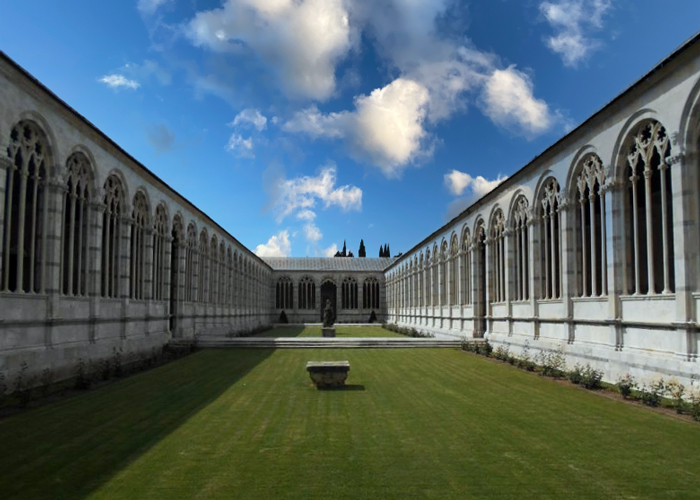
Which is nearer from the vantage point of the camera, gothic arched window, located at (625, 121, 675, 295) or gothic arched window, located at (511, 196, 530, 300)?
gothic arched window, located at (625, 121, 675, 295)

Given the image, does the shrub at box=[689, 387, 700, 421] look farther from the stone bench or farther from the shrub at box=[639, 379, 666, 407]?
the stone bench

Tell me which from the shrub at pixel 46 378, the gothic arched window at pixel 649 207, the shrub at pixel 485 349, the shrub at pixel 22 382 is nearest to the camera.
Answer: the shrub at pixel 22 382

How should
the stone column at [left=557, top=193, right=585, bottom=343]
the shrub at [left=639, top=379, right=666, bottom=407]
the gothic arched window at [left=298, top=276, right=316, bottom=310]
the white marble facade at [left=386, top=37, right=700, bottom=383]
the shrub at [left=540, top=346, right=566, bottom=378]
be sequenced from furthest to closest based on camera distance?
1. the gothic arched window at [left=298, top=276, right=316, bottom=310]
2. the stone column at [left=557, top=193, right=585, bottom=343]
3. the shrub at [left=540, top=346, right=566, bottom=378]
4. the white marble facade at [left=386, top=37, right=700, bottom=383]
5. the shrub at [left=639, top=379, right=666, bottom=407]

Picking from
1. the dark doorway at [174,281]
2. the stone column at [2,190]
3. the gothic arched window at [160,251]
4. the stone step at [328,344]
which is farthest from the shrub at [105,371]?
the dark doorway at [174,281]

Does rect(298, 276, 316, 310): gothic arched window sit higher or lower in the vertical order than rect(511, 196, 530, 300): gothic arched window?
lower

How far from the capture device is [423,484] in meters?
7.32

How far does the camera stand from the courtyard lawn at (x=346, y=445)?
7.22 metres

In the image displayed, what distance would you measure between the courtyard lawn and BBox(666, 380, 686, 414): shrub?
26.1 inches

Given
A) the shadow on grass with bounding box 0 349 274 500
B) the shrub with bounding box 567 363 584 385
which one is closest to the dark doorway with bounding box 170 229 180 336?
the shadow on grass with bounding box 0 349 274 500

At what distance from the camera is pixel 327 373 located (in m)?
15.4

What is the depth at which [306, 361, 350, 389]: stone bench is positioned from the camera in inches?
602

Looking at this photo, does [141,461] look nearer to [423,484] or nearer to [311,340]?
[423,484]

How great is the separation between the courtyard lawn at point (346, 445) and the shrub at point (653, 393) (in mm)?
745

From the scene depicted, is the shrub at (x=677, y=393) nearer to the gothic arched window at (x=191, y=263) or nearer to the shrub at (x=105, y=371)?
the shrub at (x=105, y=371)
